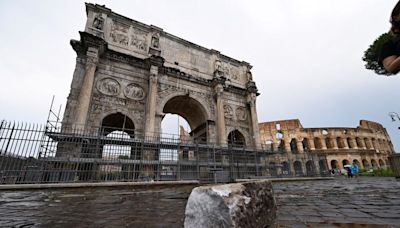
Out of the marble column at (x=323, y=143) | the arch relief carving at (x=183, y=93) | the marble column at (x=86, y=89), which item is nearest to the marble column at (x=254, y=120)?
the arch relief carving at (x=183, y=93)

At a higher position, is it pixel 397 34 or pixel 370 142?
pixel 370 142

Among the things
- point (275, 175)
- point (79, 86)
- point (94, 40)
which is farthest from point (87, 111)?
point (275, 175)

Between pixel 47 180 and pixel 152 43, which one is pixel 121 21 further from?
pixel 47 180

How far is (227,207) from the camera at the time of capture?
98 cm

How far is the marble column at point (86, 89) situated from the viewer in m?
9.09

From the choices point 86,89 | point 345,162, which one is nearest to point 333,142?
point 345,162

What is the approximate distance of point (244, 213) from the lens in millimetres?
1048

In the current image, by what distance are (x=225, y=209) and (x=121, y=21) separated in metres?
15.8

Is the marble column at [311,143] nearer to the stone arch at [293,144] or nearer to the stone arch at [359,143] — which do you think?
the stone arch at [293,144]

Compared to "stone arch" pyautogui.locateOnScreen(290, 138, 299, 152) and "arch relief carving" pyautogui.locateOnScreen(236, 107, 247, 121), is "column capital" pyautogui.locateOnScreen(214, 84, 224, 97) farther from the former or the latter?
"stone arch" pyautogui.locateOnScreen(290, 138, 299, 152)

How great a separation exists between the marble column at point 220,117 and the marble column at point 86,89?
861cm

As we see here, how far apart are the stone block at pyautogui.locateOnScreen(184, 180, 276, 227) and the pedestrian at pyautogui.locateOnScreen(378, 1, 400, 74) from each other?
6.26 ft

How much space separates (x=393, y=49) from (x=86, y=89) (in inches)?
458

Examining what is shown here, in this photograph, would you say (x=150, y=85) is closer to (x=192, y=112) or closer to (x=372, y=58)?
(x=192, y=112)
